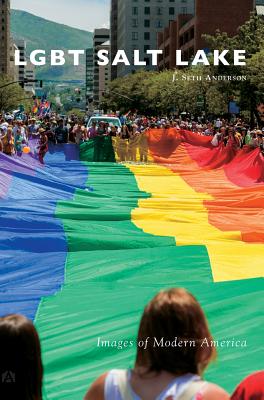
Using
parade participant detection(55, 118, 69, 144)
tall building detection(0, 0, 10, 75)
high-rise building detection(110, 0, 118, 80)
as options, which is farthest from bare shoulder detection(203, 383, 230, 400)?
tall building detection(0, 0, 10, 75)

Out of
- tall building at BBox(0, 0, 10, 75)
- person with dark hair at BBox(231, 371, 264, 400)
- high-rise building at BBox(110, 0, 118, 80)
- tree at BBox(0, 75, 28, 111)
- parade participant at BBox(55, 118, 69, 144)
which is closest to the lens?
person with dark hair at BBox(231, 371, 264, 400)

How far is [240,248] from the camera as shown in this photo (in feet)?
27.8

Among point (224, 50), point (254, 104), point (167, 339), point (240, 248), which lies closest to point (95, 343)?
point (167, 339)

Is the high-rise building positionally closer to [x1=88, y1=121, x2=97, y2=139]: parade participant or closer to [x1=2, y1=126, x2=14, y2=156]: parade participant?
[x1=88, y1=121, x2=97, y2=139]: parade participant

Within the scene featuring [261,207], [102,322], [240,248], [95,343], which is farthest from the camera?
[261,207]

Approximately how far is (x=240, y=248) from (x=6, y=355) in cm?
594

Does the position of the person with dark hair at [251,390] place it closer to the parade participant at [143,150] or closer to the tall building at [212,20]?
the parade participant at [143,150]

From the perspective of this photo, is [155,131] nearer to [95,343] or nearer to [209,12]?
[95,343]

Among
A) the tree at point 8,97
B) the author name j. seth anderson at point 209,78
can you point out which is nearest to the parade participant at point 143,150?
the author name j. seth anderson at point 209,78

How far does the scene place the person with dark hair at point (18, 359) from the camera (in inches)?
108

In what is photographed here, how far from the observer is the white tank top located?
9.39ft

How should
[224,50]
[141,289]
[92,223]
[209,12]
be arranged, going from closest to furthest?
[141,289], [92,223], [224,50], [209,12]

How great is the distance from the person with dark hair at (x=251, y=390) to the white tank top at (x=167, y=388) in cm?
36

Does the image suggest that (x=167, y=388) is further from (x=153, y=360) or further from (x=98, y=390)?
(x=98, y=390)
